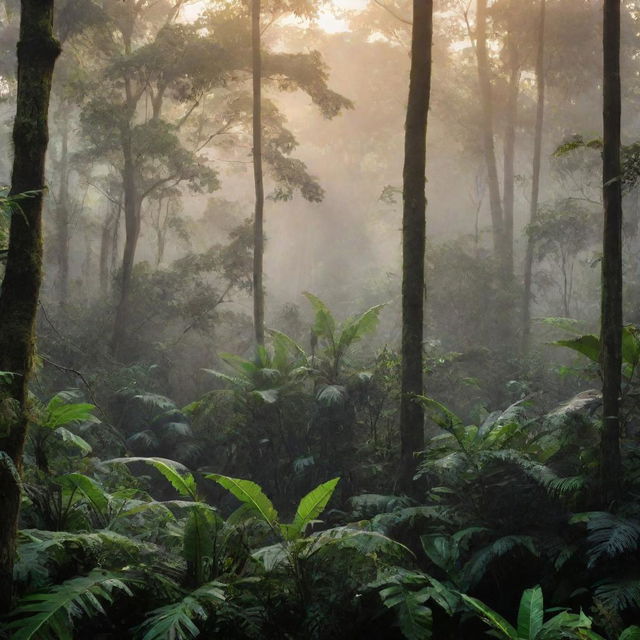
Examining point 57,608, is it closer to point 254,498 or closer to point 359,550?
point 254,498

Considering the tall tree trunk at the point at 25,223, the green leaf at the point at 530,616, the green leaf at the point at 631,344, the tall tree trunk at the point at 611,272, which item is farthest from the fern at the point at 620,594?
the tall tree trunk at the point at 25,223

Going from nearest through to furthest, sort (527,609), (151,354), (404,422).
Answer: (527,609)
(404,422)
(151,354)

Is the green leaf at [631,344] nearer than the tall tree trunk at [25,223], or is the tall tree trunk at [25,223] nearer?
the tall tree trunk at [25,223]

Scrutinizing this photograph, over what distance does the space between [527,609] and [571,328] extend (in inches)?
205

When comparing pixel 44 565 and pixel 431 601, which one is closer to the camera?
pixel 44 565

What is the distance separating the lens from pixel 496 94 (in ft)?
94.3

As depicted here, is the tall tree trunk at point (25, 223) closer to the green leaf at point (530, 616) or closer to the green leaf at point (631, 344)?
the green leaf at point (530, 616)

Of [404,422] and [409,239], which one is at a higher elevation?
[409,239]

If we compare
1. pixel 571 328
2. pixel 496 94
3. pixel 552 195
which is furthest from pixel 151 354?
pixel 552 195

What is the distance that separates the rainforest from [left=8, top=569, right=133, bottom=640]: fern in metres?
0.02

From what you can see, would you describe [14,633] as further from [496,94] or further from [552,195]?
[552,195]

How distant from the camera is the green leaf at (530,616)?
502 centimetres

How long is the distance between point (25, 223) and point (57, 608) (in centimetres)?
278

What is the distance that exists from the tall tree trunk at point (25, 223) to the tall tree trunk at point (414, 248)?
525cm
